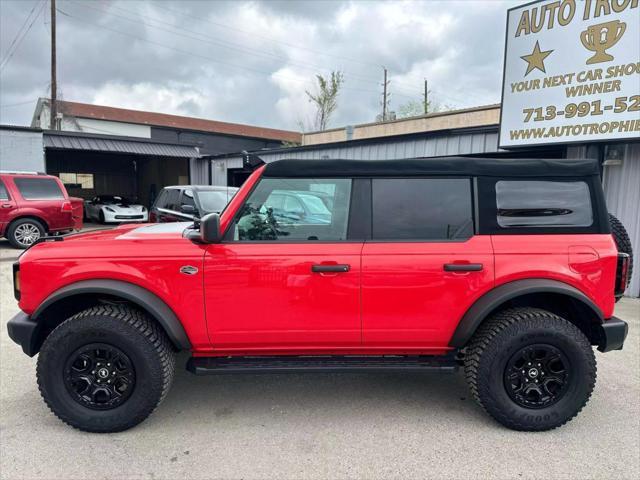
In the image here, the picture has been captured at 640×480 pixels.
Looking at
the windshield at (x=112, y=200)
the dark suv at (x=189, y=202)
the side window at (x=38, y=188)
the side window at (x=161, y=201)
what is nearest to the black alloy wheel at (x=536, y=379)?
the dark suv at (x=189, y=202)

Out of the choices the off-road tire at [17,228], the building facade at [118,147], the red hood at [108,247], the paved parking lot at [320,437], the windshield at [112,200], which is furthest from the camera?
the windshield at [112,200]

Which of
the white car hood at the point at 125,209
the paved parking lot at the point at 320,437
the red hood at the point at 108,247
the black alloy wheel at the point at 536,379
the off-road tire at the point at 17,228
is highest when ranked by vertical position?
the red hood at the point at 108,247

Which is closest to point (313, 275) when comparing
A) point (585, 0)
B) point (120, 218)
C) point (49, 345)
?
point (49, 345)

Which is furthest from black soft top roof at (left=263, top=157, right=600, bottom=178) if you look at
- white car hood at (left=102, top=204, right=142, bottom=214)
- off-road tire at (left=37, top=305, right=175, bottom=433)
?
white car hood at (left=102, top=204, right=142, bottom=214)

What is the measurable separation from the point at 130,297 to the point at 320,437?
1.56 m

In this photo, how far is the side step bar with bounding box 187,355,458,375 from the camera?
9.49 feet

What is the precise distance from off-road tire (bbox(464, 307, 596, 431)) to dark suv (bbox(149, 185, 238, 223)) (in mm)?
6158

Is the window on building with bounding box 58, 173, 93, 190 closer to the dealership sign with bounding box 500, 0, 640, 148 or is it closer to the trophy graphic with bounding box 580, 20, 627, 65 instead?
the dealership sign with bounding box 500, 0, 640, 148

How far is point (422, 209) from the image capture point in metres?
2.99

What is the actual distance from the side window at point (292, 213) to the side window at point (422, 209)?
0.82 feet

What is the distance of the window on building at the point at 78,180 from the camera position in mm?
25578

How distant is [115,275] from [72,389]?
829 mm

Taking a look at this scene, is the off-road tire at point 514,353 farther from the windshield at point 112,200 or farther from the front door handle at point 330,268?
the windshield at point 112,200

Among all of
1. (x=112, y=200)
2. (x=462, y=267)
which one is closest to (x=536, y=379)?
(x=462, y=267)
